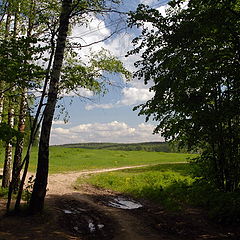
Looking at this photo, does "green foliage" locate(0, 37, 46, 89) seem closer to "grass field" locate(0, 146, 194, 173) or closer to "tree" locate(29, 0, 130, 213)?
"tree" locate(29, 0, 130, 213)

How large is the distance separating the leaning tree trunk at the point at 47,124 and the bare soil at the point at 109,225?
68 cm

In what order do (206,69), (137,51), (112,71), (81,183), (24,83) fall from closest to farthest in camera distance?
(24,83) < (206,69) < (137,51) < (112,71) < (81,183)

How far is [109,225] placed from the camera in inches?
355

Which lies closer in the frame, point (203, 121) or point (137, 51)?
point (203, 121)

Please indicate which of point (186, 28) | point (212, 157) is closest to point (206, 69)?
point (186, 28)

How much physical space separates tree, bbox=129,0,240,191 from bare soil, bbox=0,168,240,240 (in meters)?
2.65

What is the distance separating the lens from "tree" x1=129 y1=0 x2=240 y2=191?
27.1ft

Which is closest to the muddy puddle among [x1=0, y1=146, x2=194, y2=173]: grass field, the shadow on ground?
the shadow on ground

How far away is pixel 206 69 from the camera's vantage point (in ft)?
28.9

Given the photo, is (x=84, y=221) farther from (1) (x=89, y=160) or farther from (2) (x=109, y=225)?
(1) (x=89, y=160)

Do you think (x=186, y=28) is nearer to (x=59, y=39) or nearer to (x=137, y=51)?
(x=137, y=51)

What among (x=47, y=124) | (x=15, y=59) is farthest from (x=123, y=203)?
(x=15, y=59)

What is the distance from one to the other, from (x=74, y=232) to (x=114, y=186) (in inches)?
395

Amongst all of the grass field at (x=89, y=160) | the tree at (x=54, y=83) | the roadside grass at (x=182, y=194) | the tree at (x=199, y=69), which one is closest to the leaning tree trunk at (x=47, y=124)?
the tree at (x=54, y=83)
